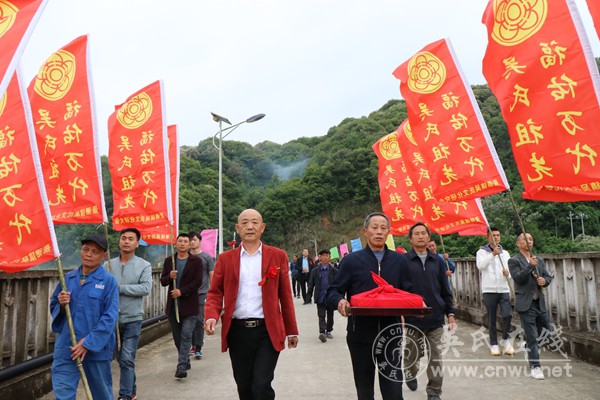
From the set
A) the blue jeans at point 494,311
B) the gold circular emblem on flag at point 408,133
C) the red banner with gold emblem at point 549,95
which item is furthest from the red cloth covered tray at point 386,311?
the gold circular emblem on flag at point 408,133

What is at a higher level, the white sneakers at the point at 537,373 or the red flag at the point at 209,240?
the red flag at the point at 209,240

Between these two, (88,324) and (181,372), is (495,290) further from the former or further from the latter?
(88,324)

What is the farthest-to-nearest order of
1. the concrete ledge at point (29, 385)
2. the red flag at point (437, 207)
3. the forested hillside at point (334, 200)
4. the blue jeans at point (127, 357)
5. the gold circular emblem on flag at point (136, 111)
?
the forested hillside at point (334, 200)
the red flag at point (437, 207)
the gold circular emblem on flag at point (136, 111)
the blue jeans at point (127, 357)
the concrete ledge at point (29, 385)

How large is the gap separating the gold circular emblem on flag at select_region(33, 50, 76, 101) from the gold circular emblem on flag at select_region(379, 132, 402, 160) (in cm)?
759

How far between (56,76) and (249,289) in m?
4.03

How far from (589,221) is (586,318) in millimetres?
50916

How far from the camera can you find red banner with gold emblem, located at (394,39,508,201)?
6.55 meters

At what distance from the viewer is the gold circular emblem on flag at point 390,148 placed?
11.8 metres

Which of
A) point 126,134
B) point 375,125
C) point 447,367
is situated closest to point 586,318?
point 447,367

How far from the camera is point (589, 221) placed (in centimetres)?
5044

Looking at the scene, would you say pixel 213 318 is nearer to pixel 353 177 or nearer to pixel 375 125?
pixel 353 177

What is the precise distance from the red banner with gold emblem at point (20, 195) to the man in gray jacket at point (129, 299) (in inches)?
53.2

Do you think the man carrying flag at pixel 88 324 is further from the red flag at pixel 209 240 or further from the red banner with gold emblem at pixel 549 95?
the red flag at pixel 209 240

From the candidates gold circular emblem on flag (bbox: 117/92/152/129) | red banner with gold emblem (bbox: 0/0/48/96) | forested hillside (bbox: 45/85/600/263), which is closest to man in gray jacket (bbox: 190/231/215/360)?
gold circular emblem on flag (bbox: 117/92/152/129)
